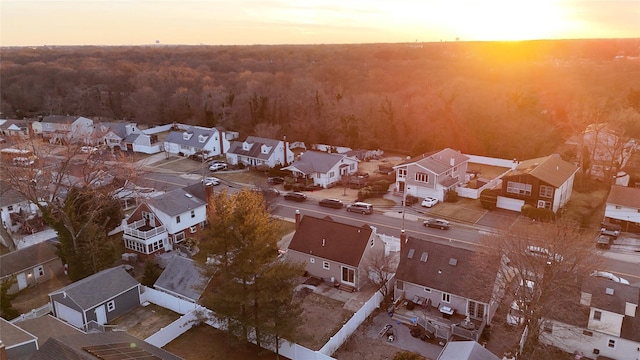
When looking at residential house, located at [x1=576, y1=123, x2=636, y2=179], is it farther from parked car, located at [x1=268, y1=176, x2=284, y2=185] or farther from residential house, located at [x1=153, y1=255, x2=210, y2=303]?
residential house, located at [x1=153, y1=255, x2=210, y2=303]

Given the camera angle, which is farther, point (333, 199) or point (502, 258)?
point (333, 199)

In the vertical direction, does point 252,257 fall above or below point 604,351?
above

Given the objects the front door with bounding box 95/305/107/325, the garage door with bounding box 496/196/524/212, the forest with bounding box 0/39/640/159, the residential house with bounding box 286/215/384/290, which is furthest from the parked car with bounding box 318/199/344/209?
the front door with bounding box 95/305/107/325

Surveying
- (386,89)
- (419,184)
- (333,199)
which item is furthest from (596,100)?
(333,199)

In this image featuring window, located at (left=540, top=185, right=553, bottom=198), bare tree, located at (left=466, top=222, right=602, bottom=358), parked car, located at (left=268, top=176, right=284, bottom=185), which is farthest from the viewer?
parked car, located at (left=268, top=176, right=284, bottom=185)

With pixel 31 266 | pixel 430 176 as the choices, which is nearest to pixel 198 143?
pixel 430 176

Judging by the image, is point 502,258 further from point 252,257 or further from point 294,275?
point 252,257

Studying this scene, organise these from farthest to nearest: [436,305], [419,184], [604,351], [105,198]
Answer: [419,184]
[105,198]
[436,305]
[604,351]

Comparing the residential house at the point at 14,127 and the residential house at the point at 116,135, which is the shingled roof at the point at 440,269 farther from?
the residential house at the point at 14,127
